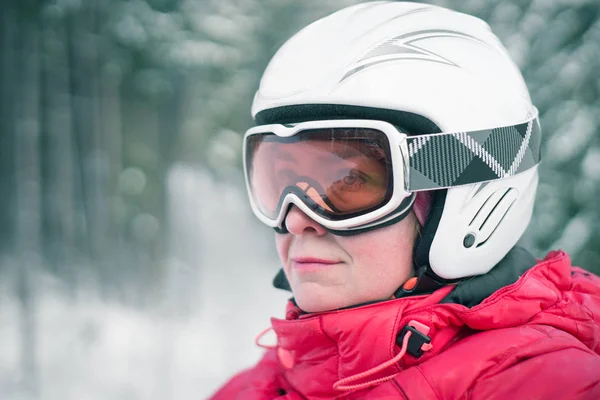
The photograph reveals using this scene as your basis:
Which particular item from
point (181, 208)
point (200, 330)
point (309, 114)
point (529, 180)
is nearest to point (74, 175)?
point (181, 208)

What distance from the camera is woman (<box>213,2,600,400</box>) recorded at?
1347 millimetres

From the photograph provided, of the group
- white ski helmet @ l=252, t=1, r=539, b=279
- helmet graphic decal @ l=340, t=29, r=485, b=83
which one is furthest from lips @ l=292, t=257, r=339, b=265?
helmet graphic decal @ l=340, t=29, r=485, b=83

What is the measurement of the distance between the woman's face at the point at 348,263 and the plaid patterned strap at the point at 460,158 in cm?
14

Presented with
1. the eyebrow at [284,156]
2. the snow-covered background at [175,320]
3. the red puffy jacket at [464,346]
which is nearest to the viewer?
the red puffy jacket at [464,346]

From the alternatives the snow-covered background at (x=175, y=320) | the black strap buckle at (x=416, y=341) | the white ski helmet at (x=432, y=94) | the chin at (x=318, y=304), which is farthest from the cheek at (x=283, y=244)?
the snow-covered background at (x=175, y=320)

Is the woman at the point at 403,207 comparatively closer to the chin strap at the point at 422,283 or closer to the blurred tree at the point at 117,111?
the chin strap at the point at 422,283

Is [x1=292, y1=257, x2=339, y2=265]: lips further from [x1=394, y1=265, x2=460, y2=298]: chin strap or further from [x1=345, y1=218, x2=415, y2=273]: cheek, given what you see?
[x1=394, y1=265, x2=460, y2=298]: chin strap

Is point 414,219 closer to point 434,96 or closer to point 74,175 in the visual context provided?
point 434,96

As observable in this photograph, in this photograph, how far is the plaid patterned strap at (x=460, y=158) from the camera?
4.61ft

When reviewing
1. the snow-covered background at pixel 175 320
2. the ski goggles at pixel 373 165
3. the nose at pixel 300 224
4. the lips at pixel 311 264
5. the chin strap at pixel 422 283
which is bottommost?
the snow-covered background at pixel 175 320

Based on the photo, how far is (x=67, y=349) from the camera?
421cm

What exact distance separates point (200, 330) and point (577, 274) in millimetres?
3135

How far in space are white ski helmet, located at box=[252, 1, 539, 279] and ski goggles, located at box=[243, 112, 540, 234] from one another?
24mm

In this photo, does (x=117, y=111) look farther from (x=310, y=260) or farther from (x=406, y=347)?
(x=406, y=347)
